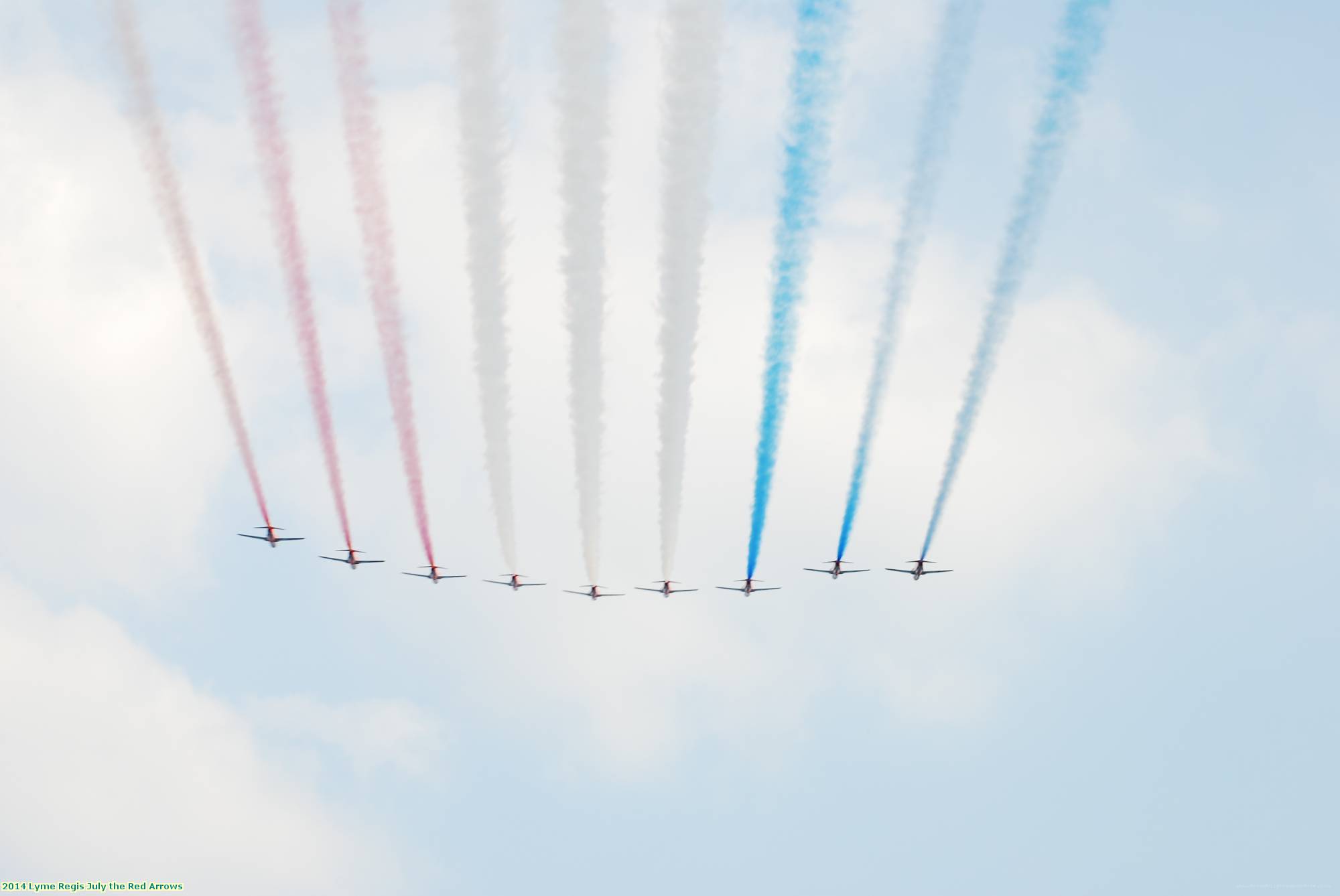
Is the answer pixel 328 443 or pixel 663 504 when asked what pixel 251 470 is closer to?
pixel 328 443

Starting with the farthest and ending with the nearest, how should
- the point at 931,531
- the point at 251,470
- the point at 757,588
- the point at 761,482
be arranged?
the point at 757,588, the point at 931,531, the point at 251,470, the point at 761,482

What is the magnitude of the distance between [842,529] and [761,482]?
17.2 ft

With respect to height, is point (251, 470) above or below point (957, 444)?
above

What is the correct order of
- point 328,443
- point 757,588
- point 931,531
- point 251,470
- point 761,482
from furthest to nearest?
point 757,588
point 931,531
point 251,470
point 761,482
point 328,443

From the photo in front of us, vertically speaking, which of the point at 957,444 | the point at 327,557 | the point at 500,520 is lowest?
the point at 957,444

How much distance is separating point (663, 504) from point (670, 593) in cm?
1081

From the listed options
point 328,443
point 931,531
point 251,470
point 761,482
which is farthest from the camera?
point 931,531

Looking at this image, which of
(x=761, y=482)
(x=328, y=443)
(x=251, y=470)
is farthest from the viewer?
(x=251, y=470)

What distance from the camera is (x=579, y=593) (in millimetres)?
38312

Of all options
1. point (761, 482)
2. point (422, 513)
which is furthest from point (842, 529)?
point (422, 513)

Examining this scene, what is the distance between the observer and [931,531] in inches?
Answer: 1201

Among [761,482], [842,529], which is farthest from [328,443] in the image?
[842,529]

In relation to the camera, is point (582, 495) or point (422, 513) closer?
point (582, 495)

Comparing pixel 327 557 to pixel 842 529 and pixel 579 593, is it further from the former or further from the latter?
pixel 842 529
